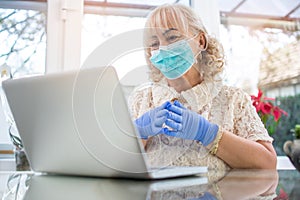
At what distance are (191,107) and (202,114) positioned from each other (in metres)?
0.07

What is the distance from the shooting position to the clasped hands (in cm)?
111

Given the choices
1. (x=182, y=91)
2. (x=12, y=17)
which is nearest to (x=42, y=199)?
(x=182, y=91)

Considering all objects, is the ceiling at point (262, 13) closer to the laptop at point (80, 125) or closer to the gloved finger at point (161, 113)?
the gloved finger at point (161, 113)

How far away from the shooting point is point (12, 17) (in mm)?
1849

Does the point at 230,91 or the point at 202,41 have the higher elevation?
the point at 202,41

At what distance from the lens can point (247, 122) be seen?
1360 mm

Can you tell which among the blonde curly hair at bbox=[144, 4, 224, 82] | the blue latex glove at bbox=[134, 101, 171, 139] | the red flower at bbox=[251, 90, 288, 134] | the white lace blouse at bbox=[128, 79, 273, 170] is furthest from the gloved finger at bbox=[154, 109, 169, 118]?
the red flower at bbox=[251, 90, 288, 134]

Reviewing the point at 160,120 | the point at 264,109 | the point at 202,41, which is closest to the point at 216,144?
the point at 160,120

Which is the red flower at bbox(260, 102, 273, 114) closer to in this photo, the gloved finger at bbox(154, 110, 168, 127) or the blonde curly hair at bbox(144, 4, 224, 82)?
the blonde curly hair at bbox(144, 4, 224, 82)

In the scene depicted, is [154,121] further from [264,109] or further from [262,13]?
[262,13]

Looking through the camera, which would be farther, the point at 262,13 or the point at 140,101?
the point at 262,13

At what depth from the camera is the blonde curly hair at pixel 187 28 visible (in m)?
1.47

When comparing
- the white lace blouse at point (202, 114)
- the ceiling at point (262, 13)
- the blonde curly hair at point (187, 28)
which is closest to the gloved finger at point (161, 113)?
the white lace blouse at point (202, 114)

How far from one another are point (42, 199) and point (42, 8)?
65.1 inches
